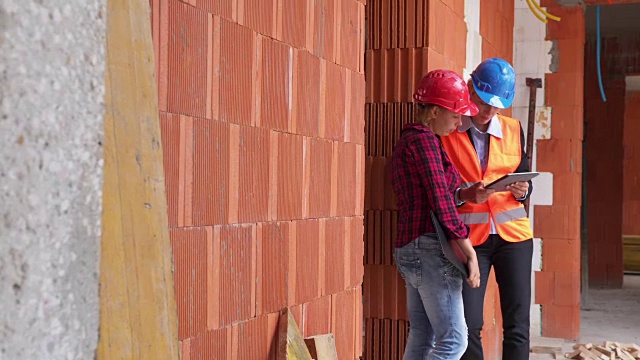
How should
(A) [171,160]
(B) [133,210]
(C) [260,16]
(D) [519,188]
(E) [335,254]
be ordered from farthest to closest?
(D) [519,188] → (E) [335,254] → (C) [260,16] → (A) [171,160] → (B) [133,210]

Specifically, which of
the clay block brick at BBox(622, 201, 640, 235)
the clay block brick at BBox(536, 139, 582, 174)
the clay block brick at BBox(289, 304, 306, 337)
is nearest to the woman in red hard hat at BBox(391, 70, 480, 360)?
the clay block brick at BBox(289, 304, 306, 337)

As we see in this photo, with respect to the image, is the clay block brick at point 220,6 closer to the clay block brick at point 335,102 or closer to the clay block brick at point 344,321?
the clay block brick at point 335,102

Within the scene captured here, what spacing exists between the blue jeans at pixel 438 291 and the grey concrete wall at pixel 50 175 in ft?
7.63

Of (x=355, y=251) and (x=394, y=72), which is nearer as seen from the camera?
(x=355, y=251)

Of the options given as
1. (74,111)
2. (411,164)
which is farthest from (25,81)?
(411,164)

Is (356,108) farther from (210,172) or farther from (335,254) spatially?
(210,172)

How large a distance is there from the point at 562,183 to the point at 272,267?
421cm

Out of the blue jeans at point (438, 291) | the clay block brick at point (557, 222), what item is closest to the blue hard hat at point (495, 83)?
the blue jeans at point (438, 291)

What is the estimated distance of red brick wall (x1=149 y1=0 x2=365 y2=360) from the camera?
199 centimetres

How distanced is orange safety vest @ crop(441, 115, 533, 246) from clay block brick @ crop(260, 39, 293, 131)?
132cm

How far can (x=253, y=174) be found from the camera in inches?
91.1

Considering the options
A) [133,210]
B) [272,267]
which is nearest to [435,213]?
[272,267]

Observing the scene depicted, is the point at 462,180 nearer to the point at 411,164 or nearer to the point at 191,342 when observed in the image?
the point at 411,164

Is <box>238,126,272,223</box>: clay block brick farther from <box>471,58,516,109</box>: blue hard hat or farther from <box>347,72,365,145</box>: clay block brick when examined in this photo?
<box>471,58,516,109</box>: blue hard hat
